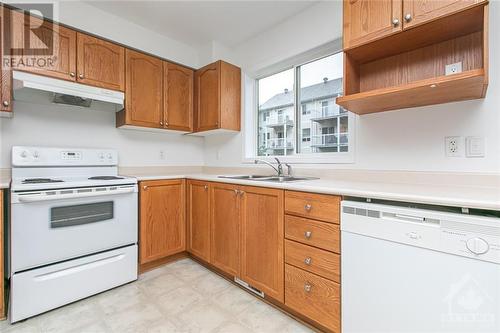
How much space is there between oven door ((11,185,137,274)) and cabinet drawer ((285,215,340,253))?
4.62 feet

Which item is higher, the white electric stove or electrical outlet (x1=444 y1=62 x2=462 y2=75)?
electrical outlet (x1=444 y1=62 x2=462 y2=75)

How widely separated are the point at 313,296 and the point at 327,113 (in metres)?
1.51

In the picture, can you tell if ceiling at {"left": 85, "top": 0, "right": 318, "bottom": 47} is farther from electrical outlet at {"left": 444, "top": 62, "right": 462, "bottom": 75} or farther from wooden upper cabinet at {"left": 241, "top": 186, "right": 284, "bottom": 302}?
wooden upper cabinet at {"left": 241, "top": 186, "right": 284, "bottom": 302}

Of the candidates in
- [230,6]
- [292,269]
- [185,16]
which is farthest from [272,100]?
[292,269]

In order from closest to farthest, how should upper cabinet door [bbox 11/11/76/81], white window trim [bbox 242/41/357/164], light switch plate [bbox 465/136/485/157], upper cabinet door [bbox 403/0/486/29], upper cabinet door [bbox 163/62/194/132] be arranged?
upper cabinet door [bbox 403/0/486/29] < light switch plate [bbox 465/136/485/157] < upper cabinet door [bbox 11/11/76/81] < white window trim [bbox 242/41/357/164] < upper cabinet door [bbox 163/62/194/132]

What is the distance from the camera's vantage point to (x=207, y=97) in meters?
2.74

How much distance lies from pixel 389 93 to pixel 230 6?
1.70 meters

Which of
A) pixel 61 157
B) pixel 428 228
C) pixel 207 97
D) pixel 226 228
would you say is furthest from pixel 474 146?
pixel 61 157

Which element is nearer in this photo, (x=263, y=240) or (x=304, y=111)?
(x=263, y=240)

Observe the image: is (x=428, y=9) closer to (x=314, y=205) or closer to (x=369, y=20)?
(x=369, y=20)

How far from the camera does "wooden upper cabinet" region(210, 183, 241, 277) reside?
197cm

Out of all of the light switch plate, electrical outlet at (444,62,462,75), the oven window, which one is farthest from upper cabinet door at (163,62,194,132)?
the light switch plate

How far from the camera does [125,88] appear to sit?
234 cm

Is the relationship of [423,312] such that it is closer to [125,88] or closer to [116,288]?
[116,288]
